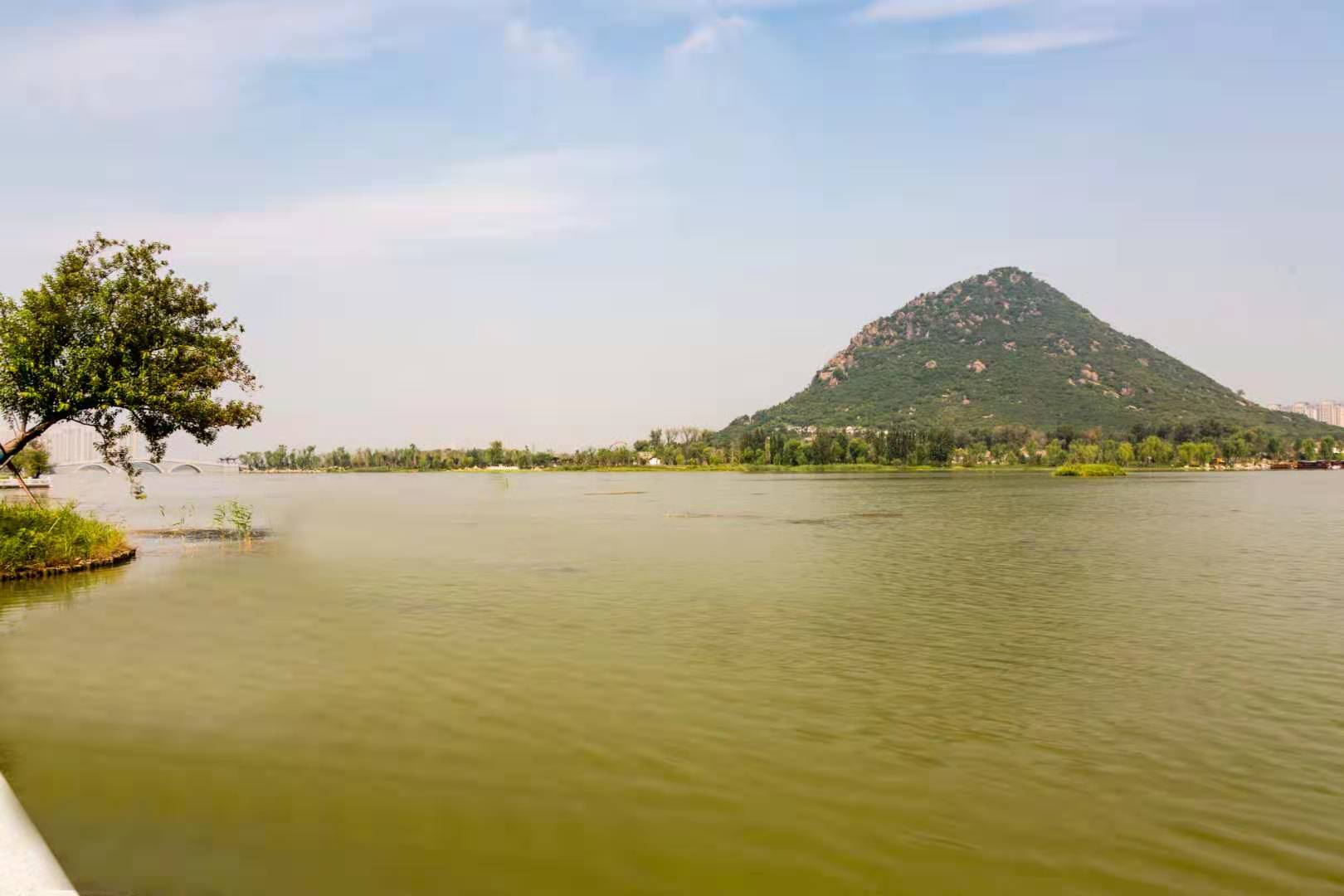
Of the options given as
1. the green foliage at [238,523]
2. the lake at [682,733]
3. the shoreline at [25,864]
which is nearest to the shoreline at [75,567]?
the lake at [682,733]

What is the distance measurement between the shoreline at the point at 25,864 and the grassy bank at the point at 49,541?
29.2 m

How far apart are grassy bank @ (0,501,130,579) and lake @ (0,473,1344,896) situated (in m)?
1.51

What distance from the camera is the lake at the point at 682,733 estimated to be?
879 centimetres

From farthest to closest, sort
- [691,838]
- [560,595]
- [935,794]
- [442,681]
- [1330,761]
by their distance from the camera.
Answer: [560,595], [442,681], [1330,761], [935,794], [691,838]

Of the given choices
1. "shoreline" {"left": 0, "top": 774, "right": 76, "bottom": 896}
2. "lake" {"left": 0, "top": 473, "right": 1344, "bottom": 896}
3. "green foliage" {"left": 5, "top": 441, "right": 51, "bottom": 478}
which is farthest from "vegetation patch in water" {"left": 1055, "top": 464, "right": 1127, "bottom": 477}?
"shoreline" {"left": 0, "top": 774, "right": 76, "bottom": 896}

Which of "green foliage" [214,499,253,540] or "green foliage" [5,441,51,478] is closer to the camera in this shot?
"green foliage" [214,499,253,540]

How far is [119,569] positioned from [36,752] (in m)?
26.0

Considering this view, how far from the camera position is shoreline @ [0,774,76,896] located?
6.52m

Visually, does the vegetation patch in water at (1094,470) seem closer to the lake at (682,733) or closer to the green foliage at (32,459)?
the lake at (682,733)

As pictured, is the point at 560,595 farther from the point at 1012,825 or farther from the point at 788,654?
the point at 1012,825

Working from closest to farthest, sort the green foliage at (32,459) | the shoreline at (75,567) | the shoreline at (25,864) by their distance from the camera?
the shoreline at (25,864), the shoreline at (75,567), the green foliage at (32,459)

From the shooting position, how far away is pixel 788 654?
18.5 m

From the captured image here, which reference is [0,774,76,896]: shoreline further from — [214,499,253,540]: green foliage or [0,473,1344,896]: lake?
[214,499,253,540]: green foliage

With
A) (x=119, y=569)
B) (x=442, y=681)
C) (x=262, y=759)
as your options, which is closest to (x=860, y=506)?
(x=119, y=569)
